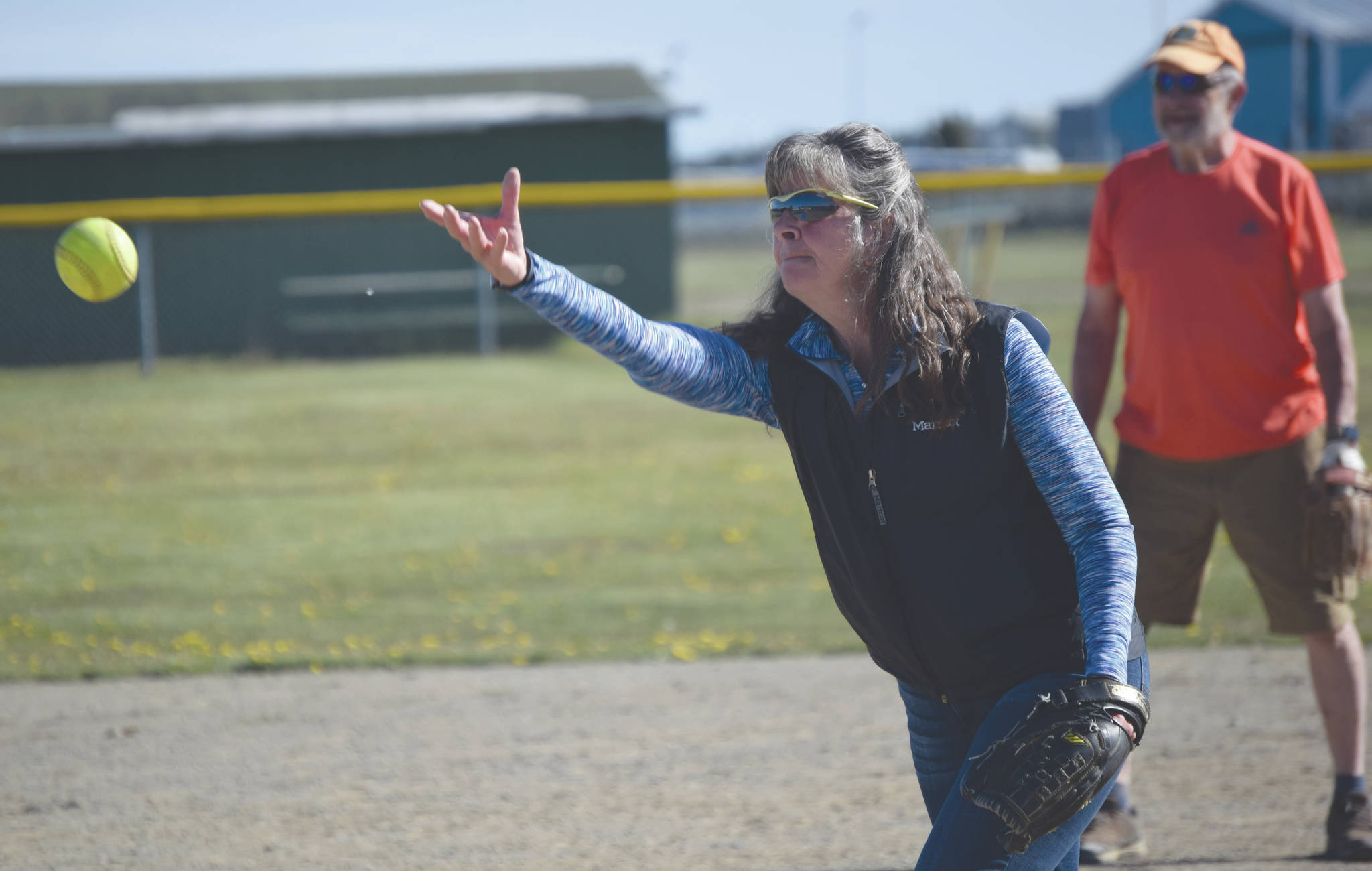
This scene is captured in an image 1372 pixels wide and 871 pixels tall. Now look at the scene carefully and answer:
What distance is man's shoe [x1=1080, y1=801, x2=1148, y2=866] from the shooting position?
359cm

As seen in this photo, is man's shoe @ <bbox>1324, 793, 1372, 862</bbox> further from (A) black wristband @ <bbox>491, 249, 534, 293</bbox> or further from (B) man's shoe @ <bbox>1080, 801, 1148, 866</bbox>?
(A) black wristband @ <bbox>491, 249, 534, 293</bbox>

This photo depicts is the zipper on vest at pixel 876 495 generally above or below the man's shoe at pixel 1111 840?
above

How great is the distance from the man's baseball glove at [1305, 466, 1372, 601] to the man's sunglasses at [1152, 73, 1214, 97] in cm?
111

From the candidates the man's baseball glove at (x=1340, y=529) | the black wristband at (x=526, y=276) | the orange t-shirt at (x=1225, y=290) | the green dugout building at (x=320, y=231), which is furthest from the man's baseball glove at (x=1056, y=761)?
the green dugout building at (x=320, y=231)

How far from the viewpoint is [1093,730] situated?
84.7 inches

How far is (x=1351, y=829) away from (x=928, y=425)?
218 centimetres

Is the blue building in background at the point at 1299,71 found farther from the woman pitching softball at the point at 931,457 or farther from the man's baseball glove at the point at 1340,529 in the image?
the woman pitching softball at the point at 931,457

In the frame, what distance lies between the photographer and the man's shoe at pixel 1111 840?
11.8ft

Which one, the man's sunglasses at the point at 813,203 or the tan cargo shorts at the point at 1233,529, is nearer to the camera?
the man's sunglasses at the point at 813,203

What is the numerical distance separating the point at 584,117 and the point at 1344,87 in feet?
103

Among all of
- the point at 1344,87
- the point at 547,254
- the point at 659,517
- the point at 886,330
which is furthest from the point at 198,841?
the point at 1344,87

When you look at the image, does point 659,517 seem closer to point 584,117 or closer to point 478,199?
point 478,199

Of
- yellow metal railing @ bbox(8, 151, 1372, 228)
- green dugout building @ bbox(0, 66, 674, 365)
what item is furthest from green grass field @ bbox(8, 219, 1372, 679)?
green dugout building @ bbox(0, 66, 674, 365)

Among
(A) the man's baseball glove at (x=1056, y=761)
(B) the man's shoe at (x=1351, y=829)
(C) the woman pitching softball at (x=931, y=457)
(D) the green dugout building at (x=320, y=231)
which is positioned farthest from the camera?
(D) the green dugout building at (x=320, y=231)
